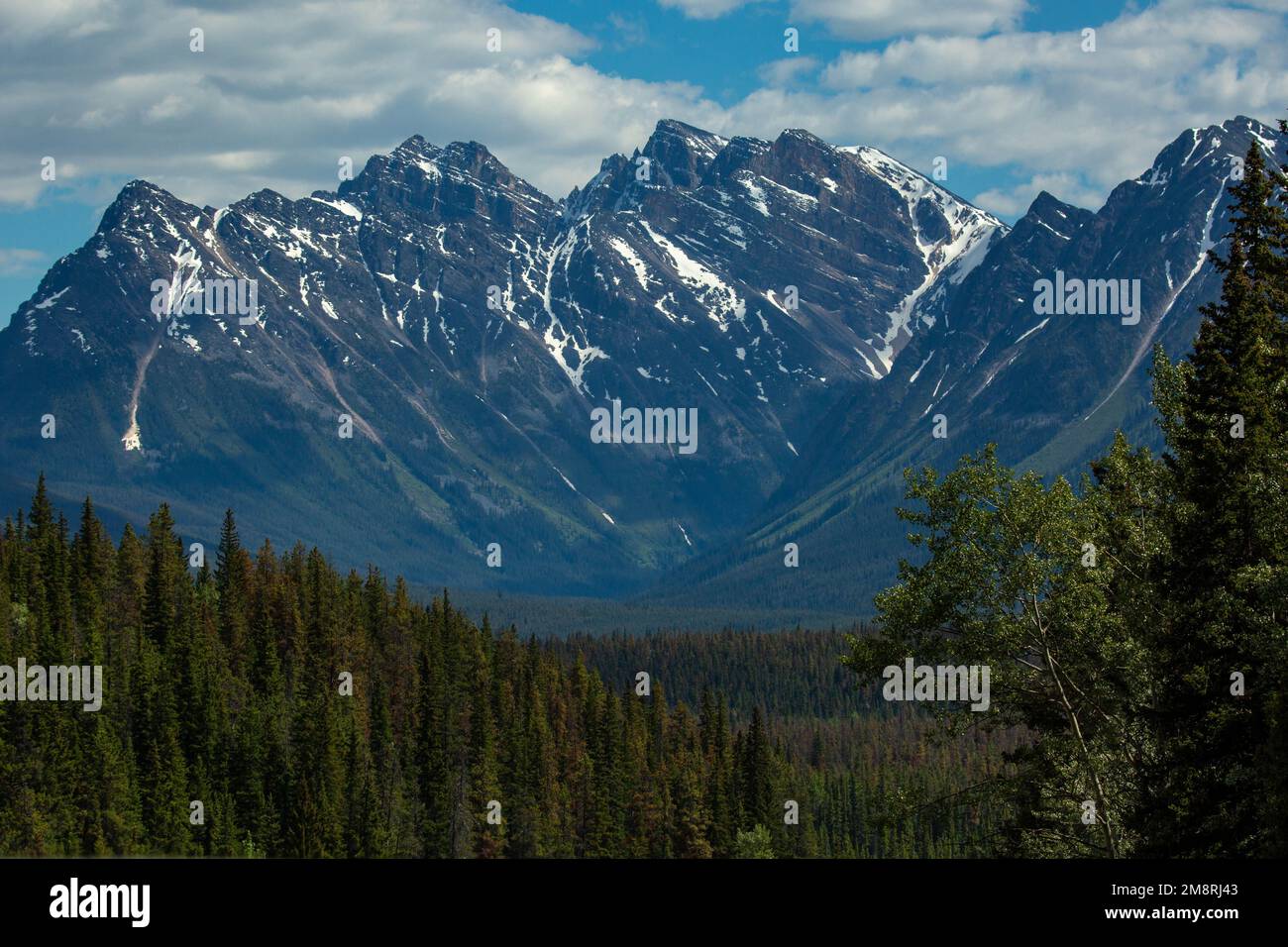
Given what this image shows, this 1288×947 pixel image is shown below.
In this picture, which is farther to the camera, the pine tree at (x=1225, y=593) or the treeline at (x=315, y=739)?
the treeline at (x=315, y=739)

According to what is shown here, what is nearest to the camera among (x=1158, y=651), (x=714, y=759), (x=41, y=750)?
(x=1158, y=651)

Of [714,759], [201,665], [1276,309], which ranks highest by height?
[1276,309]

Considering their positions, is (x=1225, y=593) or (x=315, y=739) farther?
(x=315, y=739)

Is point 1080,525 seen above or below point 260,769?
above

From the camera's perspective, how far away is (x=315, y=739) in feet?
450

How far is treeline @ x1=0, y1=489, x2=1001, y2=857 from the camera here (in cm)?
12825

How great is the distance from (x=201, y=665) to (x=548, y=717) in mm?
41602

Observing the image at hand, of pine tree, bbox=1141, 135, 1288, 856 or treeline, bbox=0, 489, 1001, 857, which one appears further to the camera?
treeline, bbox=0, 489, 1001, 857

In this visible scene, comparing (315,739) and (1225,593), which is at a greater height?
(1225,593)

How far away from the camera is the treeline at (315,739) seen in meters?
128

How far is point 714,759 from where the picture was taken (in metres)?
164
